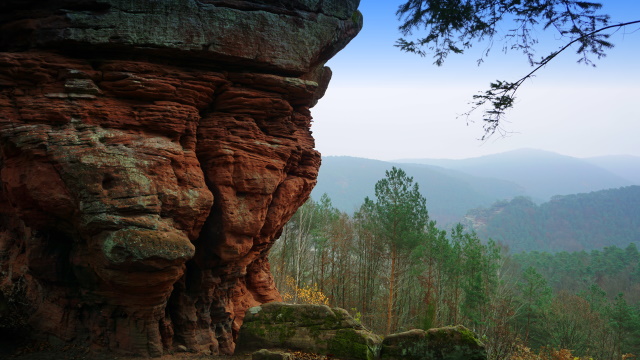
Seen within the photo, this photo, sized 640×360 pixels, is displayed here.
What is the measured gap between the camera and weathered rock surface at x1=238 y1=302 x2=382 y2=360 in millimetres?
10289

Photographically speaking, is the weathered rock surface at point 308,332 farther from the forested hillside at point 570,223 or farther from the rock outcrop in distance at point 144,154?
the forested hillside at point 570,223

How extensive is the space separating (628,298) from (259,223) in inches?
2735

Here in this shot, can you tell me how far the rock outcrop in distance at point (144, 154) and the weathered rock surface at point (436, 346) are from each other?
514 cm

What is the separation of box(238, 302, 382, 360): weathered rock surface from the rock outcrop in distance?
79.1 inches

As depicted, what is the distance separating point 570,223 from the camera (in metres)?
155

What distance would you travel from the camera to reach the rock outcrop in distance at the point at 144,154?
9.38m

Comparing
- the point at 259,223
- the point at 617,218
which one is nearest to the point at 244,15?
the point at 259,223

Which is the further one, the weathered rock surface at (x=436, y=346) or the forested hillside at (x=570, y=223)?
the forested hillside at (x=570, y=223)

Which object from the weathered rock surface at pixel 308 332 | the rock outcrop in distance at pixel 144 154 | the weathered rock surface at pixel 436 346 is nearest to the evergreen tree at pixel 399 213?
the rock outcrop in distance at pixel 144 154

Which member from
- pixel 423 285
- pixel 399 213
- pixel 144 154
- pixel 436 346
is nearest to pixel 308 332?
pixel 436 346

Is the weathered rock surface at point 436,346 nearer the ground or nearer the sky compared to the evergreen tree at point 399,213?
nearer the ground

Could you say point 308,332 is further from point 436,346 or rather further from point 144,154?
point 144,154

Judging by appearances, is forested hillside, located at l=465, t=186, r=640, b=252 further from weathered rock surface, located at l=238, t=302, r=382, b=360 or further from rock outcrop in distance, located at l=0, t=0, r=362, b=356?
rock outcrop in distance, located at l=0, t=0, r=362, b=356

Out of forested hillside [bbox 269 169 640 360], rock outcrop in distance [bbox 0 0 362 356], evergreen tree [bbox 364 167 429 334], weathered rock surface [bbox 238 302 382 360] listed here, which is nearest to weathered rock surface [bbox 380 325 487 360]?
weathered rock surface [bbox 238 302 382 360]
